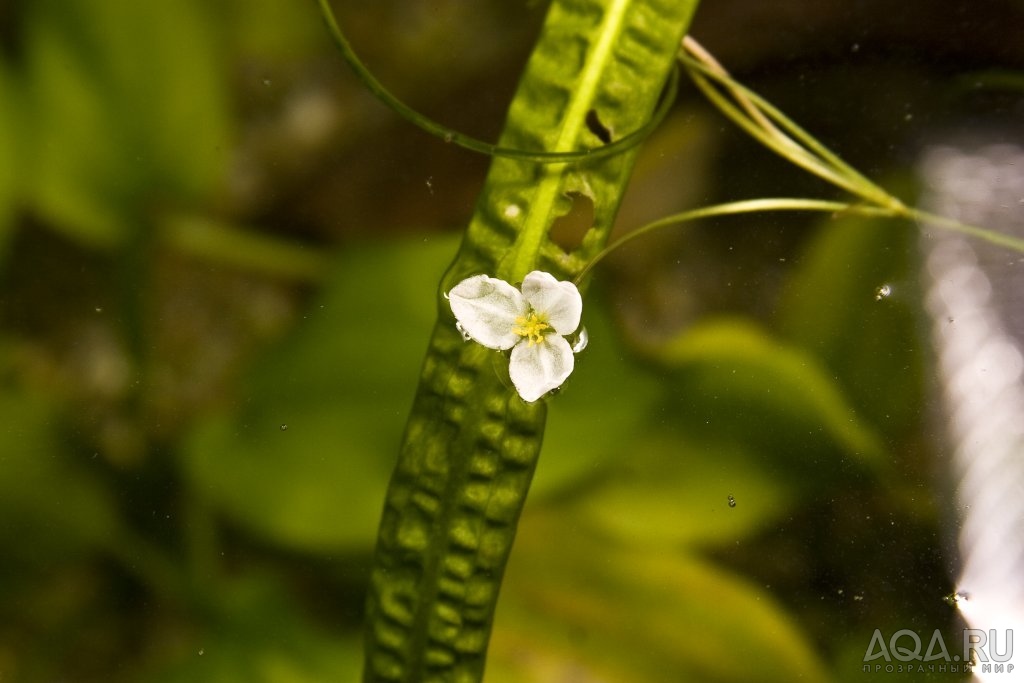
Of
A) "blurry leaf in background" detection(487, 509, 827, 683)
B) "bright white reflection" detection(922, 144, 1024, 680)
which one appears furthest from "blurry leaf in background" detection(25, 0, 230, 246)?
"bright white reflection" detection(922, 144, 1024, 680)

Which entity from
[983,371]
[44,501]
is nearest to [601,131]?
[983,371]

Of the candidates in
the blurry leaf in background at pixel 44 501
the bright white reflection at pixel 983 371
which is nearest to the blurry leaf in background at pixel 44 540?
the blurry leaf in background at pixel 44 501


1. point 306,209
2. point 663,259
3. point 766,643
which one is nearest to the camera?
point 766,643

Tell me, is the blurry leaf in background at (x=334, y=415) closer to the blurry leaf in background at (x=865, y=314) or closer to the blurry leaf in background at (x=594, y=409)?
the blurry leaf in background at (x=594, y=409)

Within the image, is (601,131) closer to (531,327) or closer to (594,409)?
(531,327)

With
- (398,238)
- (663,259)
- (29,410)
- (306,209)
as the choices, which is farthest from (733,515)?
(29,410)

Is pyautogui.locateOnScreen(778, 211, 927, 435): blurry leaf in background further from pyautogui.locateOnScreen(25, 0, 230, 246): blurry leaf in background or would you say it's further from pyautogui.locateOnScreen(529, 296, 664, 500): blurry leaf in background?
pyautogui.locateOnScreen(25, 0, 230, 246): blurry leaf in background

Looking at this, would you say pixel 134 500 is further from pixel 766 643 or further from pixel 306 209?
pixel 766 643
